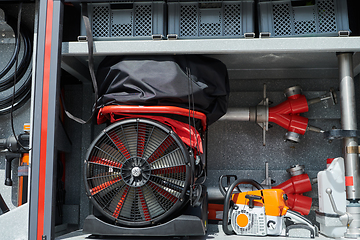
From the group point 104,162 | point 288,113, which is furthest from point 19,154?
point 288,113

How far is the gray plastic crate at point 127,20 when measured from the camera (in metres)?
1.68

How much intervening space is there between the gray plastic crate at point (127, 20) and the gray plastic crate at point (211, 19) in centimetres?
6

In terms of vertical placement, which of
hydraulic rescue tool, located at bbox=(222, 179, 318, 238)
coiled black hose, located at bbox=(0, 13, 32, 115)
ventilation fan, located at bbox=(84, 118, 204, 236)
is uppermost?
coiled black hose, located at bbox=(0, 13, 32, 115)

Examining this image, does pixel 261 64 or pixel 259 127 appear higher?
pixel 261 64

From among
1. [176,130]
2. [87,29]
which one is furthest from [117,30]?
[176,130]

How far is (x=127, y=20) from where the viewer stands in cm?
170

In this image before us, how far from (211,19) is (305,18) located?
435mm

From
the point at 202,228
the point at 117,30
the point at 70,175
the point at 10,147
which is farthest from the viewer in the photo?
the point at 70,175

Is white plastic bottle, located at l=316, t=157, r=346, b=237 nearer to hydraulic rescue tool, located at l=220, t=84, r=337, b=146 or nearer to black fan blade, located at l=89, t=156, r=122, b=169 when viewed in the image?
hydraulic rescue tool, located at l=220, t=84, r=337, b=146

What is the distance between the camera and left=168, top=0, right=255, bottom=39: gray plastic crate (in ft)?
5.49

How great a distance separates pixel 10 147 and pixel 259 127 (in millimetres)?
1482

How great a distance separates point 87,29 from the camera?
162 cm

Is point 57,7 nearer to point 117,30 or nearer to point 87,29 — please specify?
point 87,29

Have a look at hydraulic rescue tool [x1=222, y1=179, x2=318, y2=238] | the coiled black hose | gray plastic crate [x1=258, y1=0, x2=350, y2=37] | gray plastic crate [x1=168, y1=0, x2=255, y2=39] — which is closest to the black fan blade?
hydraulic rescue tool [x1=222, y1=179, x2=318, y2=238]
